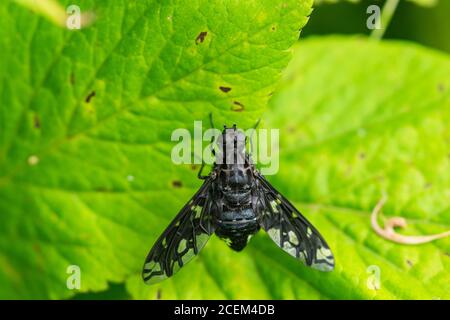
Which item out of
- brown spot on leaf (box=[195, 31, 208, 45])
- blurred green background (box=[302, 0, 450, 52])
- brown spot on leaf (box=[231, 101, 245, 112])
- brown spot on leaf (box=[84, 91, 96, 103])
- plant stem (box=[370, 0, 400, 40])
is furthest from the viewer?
blurred green background (box=[302, 0, 450, 52])

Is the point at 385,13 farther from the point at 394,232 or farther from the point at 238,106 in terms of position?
the point at 238,106

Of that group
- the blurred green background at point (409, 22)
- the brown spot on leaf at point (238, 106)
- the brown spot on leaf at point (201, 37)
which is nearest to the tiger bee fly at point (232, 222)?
the brown spot on leaf at point (238, 106)

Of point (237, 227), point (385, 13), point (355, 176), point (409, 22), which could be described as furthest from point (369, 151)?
point (409, 22)

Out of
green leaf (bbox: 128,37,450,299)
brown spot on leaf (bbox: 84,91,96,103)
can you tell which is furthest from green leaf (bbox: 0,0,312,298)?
green leaf (bbox: 128,37,450,299)

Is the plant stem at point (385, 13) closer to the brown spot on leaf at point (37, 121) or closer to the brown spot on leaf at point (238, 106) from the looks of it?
the brown spot on leaf at point (238, 106)

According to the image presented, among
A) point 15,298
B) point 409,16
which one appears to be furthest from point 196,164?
point 409,16

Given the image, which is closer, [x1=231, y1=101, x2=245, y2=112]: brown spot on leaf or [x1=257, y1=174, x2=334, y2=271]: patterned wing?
[x1=231, y1=101, x2=245, y2=112]: brown spot on leaf

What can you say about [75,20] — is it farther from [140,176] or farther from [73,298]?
[73,298]

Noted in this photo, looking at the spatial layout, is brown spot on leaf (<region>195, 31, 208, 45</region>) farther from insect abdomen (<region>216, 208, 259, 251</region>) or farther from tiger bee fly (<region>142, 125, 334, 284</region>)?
insect abdomen (<region>216, 208, 259, 251</region>)
